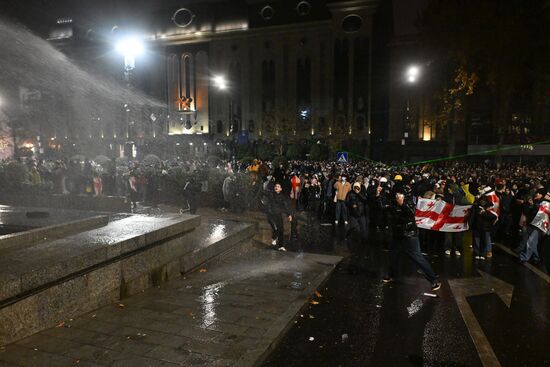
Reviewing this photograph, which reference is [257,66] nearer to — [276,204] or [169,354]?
[276,204]

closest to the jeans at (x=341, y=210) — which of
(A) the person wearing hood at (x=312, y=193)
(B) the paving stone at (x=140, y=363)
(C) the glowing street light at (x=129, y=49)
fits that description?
(A) the person wearing hood at (x=312, y=193)

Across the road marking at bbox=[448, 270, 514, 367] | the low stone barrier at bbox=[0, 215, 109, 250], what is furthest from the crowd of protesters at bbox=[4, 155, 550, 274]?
the low stone barrier at bbox=[0, 215, 109, 250]

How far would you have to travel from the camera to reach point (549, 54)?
27.6 metres

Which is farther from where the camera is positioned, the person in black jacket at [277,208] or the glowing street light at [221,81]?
the glowing street light at [221,81]

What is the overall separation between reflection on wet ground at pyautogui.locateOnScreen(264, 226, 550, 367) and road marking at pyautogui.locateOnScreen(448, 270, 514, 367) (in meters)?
0.02

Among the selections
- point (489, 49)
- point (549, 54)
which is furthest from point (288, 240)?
point (549, 54)

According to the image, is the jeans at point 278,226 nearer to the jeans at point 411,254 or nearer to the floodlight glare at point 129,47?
the jeans at point 411,254

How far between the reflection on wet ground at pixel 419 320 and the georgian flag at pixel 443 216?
51.1 inches

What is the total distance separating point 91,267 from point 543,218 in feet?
29.6

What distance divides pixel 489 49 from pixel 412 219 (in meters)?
25.1

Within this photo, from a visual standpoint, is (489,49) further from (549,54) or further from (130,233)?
(130,233)

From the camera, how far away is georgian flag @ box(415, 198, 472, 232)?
10266mm

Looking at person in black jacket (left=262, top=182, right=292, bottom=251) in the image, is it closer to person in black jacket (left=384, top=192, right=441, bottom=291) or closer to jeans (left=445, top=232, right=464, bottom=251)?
person in black jacket (left=384, top=192, right=441, bottom=291)

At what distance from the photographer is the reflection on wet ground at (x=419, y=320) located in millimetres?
4875
